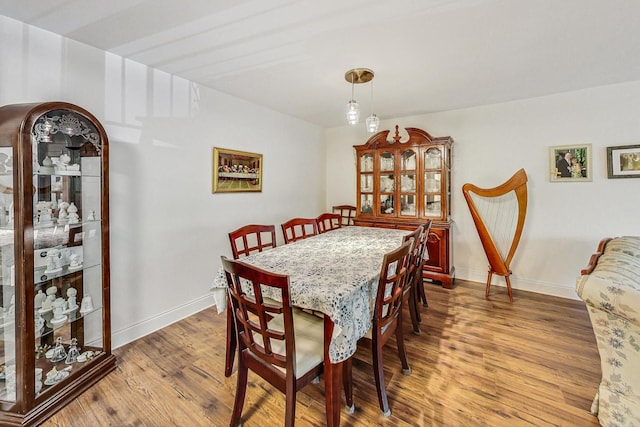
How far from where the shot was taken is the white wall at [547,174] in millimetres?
2982

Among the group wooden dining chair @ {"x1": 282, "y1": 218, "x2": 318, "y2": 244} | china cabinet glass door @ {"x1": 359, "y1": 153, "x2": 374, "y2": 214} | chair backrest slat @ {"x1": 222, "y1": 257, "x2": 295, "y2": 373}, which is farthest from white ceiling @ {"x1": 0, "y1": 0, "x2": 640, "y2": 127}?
chair backrest slat @ {"x1": 222, "y1": 257, "x2": 295, "y2": 373}

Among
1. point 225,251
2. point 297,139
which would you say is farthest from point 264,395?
point 297,139

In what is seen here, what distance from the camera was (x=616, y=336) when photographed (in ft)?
4.53

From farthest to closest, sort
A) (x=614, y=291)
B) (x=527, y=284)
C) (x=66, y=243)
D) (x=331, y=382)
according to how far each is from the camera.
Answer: (x=527, y=284) → (x=66, y=243) → (x=331, y=382) → (x=614, y=291)

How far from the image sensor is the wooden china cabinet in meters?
3.59

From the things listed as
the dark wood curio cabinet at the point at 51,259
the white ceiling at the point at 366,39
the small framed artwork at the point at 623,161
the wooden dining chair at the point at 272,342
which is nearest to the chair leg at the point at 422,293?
the wooden dining chair at the point at 272,342

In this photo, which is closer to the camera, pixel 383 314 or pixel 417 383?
pixel 383 314

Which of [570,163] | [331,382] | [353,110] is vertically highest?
[353,110]

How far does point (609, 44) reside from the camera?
6.97 ft

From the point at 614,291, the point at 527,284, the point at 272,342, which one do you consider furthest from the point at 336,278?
the point at 527,284

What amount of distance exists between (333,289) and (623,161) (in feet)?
12.0

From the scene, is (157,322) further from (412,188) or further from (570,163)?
(570,163)

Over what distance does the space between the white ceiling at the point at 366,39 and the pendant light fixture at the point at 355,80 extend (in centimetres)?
10

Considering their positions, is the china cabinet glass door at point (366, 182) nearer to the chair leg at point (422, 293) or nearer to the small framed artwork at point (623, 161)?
the chair leg at point (422, 293)
